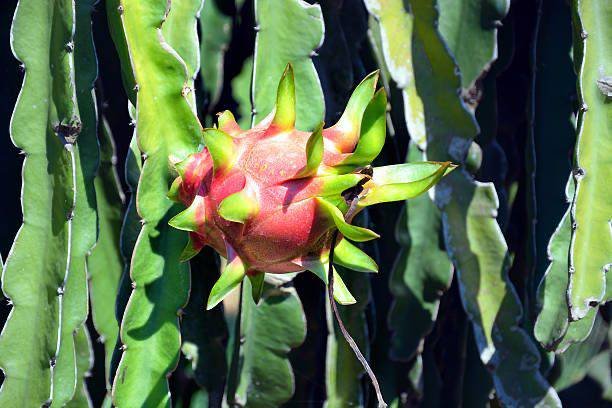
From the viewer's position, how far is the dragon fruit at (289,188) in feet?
2.66

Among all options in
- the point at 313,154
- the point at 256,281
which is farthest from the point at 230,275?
the point at 313,154

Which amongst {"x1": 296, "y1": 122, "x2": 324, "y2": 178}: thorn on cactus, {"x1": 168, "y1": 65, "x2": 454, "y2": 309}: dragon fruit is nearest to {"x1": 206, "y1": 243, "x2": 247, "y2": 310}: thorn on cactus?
{"x1": 168, "y1": 65, "x2": 454, "y2": 309}: dragon fruit

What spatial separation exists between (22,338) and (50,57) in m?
0.36

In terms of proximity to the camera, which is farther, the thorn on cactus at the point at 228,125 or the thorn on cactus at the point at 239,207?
the thorn on cactus at the point at 228,125

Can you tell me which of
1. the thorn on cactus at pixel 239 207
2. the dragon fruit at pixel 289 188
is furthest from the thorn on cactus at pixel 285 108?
the thorn on cactus at pixel 239 207

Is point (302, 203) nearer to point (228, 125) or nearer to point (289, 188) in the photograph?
point (289, 188)

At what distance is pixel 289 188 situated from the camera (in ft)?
2.68

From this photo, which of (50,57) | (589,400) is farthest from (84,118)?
(589,400)

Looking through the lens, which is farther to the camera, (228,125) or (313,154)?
(228,125)

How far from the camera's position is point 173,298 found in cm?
100

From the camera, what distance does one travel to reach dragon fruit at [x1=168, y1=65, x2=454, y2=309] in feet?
2.66

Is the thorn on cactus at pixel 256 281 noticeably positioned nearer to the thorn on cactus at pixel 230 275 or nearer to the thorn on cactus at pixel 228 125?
the thorn on cactus at pixel 230 275

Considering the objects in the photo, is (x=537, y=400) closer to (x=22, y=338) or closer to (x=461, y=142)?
(x=461, y=142)

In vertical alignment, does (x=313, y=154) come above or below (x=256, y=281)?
above
